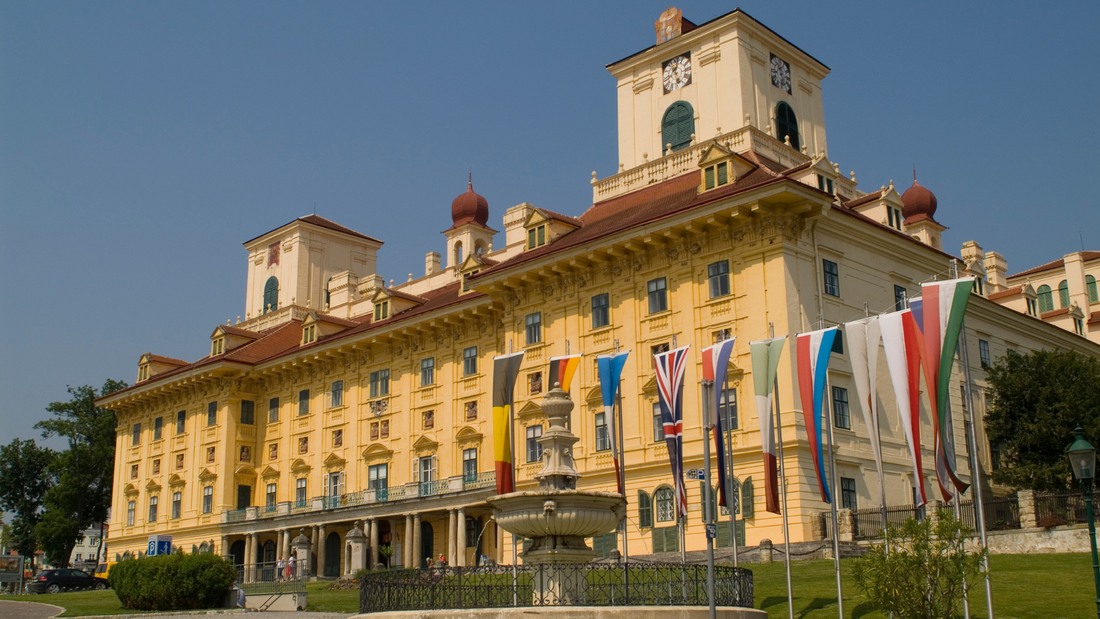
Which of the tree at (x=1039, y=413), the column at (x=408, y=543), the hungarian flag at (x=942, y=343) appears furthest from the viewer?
the column at (x=408, y=543)

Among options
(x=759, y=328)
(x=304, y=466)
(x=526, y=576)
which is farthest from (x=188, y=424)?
(x=526, y=576)

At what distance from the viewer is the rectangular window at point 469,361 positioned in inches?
2008

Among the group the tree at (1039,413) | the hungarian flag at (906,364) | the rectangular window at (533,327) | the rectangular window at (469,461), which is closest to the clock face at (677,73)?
the rectangular window at (533,327)

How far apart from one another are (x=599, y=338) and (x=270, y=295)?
1524 inches

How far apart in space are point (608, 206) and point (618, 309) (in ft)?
28.5

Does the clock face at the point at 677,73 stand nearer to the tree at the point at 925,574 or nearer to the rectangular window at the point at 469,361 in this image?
the rectangular window at the point at 469,361

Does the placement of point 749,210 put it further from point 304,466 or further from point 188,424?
point 188,424

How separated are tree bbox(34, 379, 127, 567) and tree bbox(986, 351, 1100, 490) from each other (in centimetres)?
5810

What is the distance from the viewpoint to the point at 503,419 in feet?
108

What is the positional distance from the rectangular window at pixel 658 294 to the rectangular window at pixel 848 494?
887 centimetres

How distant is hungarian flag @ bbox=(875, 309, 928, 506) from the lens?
22578mm

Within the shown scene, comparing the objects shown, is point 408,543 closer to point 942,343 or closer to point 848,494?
point 848,494

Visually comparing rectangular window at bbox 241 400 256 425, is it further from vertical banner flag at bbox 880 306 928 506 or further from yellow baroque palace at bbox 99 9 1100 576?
vertical banner flag at bbox 880 306 928 506

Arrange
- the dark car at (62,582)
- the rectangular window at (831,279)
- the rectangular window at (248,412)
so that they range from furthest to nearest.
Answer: the rectangular window at (248,412) < the dark car at (62,582) < the rectangular window at (831,279)
